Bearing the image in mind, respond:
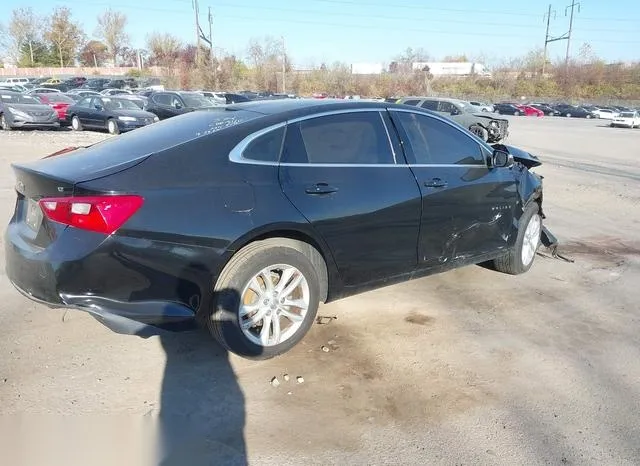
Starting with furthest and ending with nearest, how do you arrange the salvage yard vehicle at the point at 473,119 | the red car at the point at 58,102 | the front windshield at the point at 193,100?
1. the red car at the point at 58,102
2. the front windshield at the point at 193,100
3. the salvage yard vehicle at the point at 473,119

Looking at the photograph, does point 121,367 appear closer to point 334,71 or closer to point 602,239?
point 602,239

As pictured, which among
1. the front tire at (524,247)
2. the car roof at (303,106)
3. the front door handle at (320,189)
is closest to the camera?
the front door handle at (320,189)

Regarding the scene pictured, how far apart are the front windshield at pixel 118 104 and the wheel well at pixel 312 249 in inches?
684

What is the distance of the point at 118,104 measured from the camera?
1931cm

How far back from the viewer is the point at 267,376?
338cm

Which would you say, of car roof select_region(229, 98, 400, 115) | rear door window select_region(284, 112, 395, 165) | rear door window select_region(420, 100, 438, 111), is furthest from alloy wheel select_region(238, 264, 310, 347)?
rear door window select_region(420, 100, 438, 111)

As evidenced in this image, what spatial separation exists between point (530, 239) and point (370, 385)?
117 inches

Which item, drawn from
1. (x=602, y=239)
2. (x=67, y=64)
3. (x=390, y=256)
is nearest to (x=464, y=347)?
(x=390, y=256)

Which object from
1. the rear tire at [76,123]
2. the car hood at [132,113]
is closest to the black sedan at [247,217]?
the car hood at [132,113]

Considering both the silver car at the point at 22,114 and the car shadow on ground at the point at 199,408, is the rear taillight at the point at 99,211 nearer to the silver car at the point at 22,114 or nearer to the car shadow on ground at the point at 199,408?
the car shadow on ground at the point at 199,408

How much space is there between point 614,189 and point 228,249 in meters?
10.1

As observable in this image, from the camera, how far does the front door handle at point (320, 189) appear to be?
360cm

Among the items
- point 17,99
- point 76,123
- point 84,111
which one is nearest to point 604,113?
point 84,111

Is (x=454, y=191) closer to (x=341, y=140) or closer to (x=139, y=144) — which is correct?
(x=341, y=140)
